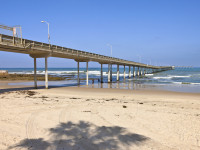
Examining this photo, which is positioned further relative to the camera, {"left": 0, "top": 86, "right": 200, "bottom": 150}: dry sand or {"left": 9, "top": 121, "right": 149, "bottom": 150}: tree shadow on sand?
{"left": 0, "top": 86, "right": 200, "bottom": 150}: dry sand

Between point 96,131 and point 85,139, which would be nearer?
point 85,139

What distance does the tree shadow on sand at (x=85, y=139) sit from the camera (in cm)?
497

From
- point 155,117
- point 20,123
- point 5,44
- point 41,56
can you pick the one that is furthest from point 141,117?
point 41,56

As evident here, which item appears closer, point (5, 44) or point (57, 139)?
point (57, 139)

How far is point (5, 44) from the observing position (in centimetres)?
1557

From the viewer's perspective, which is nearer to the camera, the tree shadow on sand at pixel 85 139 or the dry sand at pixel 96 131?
the tree shadow on sand at pixel 85 139

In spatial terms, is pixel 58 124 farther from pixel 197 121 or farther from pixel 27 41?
pixel 27 41

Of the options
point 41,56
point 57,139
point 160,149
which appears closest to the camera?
point 160,149

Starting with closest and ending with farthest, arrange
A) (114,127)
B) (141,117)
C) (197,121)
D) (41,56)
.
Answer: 1. (114,127)
2. (197,121)
3. (141,117)
4. (41,56)

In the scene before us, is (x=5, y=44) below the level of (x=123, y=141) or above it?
above

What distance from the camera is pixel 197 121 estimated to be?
25.6 feet

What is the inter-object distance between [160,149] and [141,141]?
690 mm

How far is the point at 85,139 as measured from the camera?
218 inches

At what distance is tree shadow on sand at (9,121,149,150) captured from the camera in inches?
196
